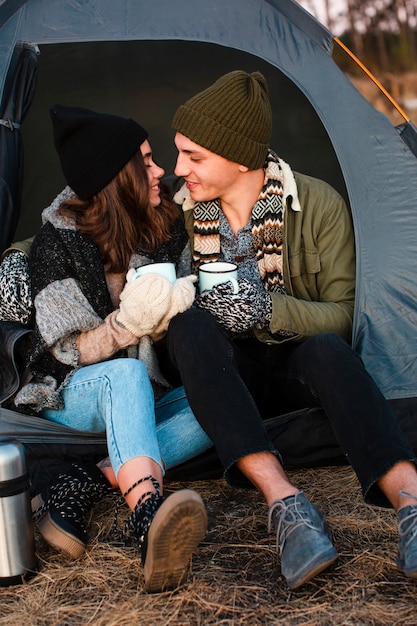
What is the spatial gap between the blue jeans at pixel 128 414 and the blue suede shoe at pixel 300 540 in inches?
14.0

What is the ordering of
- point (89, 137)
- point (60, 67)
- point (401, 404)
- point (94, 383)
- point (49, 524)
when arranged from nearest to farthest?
1. point (49, 524)
2. point (94, 383)
3. point (89, 137)
4. point (401, 404)
5. point (60, 67)

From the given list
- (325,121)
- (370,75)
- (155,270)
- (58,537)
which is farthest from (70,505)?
(370,75)

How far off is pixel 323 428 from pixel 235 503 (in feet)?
1.12

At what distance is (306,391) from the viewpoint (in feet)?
6.95

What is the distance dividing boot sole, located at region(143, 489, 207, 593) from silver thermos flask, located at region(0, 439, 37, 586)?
322mm

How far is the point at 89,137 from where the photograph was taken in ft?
7.13

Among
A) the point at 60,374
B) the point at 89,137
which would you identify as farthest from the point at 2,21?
the point at 60,374

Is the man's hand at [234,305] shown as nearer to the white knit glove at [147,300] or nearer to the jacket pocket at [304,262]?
the white knit glove at [147,300]

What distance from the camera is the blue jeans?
189cm

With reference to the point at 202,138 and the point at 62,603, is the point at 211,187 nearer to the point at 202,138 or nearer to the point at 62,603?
the point at 202,138

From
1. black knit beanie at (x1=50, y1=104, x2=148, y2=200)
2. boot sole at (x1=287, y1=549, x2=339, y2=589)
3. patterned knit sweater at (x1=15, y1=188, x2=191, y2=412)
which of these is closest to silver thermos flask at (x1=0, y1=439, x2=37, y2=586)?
patterned knit sweater at (x1=15, y1=188, x2=191, y2=412)

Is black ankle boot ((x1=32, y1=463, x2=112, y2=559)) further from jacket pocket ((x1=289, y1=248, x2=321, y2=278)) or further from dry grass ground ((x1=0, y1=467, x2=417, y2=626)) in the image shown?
jacket pocket ((x1=289, y1=248, x2=321, y2=278))

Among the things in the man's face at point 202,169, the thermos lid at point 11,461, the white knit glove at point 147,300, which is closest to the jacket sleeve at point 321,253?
the man's face at point 202,169

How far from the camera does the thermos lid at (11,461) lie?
171cm
